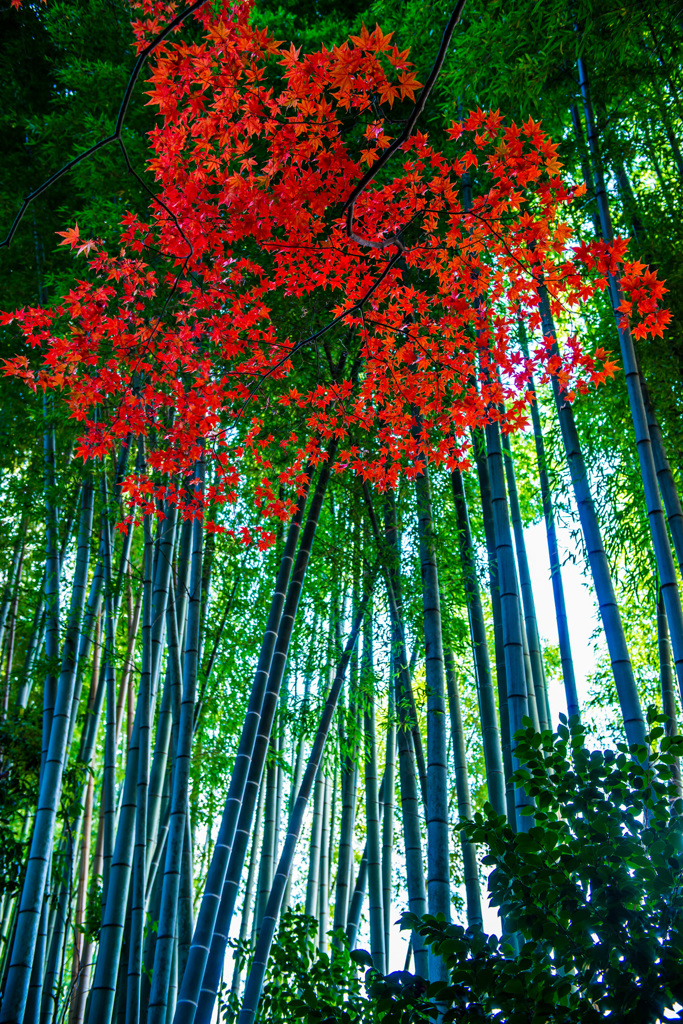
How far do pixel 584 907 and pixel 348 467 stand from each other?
3154 millimetres

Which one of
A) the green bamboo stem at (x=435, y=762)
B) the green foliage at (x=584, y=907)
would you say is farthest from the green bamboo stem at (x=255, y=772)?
the green foliage at (x=584, y=907)

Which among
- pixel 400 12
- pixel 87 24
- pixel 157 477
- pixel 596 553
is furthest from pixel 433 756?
pixel 87 24

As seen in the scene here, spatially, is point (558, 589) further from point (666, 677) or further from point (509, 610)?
point (509, 610)

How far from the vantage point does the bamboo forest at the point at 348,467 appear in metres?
1.86

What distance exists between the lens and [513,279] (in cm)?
287

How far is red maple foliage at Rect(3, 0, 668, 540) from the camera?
2473mm

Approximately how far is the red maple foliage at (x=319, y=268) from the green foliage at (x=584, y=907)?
142cm

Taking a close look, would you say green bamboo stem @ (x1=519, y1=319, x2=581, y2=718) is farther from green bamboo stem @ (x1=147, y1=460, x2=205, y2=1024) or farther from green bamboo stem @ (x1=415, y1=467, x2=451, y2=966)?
green bamboo stem @ (x1=147, y1=460, x2=205, y2=1024)

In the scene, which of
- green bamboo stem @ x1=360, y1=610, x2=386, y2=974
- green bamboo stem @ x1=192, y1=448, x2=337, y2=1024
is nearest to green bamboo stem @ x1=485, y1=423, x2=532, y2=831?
green bamboo stem @ x1=192, y1=448, x2=337, y2=1024

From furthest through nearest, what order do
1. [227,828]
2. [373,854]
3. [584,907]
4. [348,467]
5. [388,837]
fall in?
[388,837] < [373,854] < [348,467] < [227,828] < [584,907]

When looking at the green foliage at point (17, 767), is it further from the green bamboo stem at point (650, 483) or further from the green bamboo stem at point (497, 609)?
the green bamboo stem at point (650, 483)

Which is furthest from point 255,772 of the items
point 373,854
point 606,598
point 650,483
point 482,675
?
point 650,483

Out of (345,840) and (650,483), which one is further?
(345,840)

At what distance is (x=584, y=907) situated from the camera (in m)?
1.34
